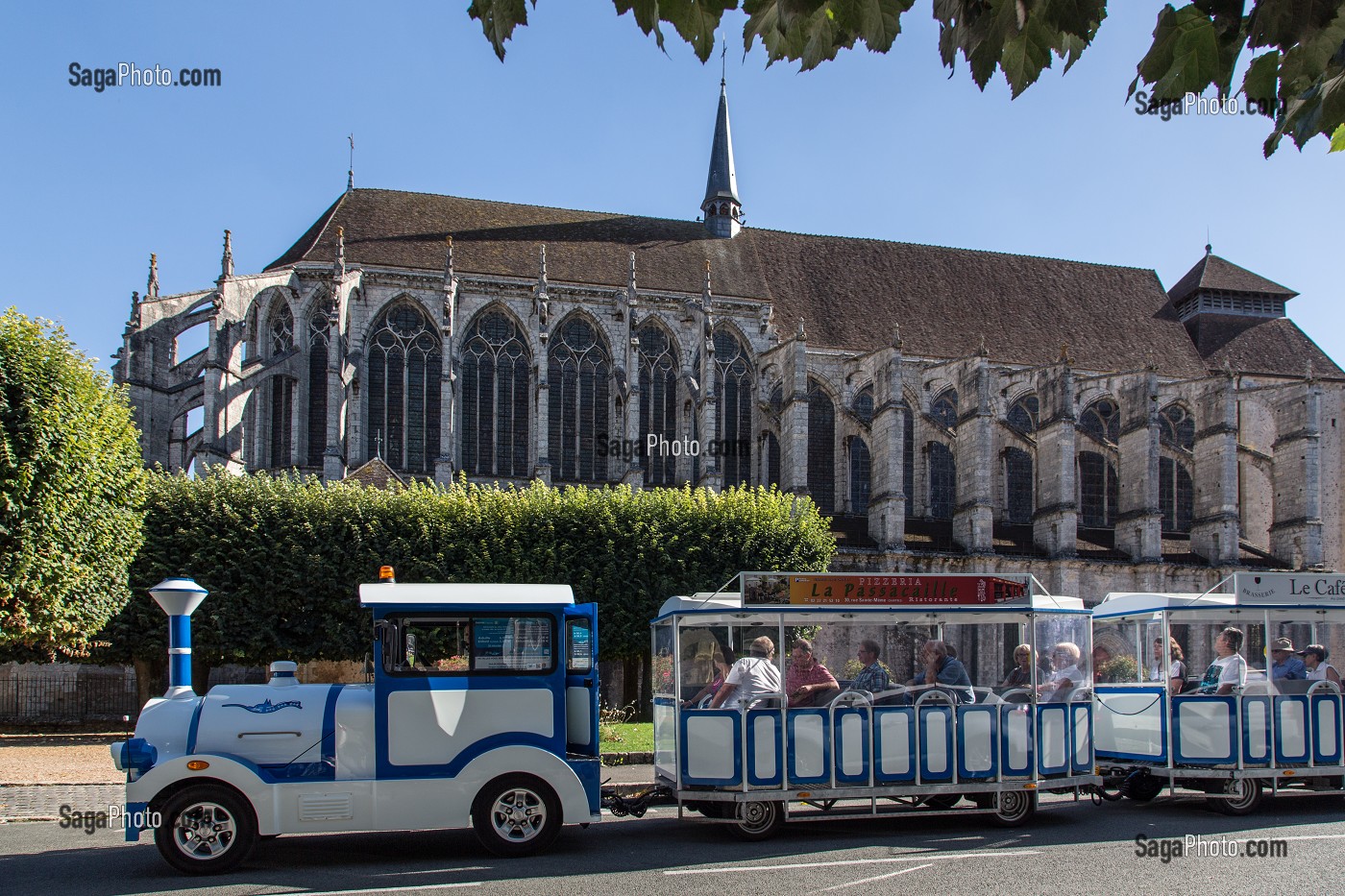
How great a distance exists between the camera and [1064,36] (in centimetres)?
388

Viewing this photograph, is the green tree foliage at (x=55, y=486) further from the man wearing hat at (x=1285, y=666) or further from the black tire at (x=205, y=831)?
the man wearing hat at (x=1285, y=666)

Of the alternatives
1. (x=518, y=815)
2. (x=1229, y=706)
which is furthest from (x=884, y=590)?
(x=1229, y=706)

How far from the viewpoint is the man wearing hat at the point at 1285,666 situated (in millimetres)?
12703

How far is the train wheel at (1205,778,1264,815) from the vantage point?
12.2 metres

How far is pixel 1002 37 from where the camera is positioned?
3533 millimetres

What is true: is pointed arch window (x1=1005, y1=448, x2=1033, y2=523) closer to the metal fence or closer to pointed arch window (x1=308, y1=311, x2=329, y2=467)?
pointed arch window (x1=308, y1=311, x2=329, y2=467)

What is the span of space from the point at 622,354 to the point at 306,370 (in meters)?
9.21

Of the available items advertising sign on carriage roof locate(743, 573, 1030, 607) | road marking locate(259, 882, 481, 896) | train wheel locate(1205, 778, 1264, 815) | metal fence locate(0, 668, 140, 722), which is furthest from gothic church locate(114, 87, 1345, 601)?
road marking locate(259, 882, 481, 896)

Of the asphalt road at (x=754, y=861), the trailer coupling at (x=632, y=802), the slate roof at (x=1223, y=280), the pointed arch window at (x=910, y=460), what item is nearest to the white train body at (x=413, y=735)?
the asphalt road at (x=754, y=861)

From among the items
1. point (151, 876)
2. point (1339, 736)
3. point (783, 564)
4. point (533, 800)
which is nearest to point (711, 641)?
point (533, 800)

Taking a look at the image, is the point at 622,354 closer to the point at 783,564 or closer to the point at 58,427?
the point at 783,564

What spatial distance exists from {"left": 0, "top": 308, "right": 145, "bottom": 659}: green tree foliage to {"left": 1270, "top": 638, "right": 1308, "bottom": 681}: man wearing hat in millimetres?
16395

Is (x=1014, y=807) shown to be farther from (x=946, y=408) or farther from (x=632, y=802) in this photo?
(x=946, y=408)

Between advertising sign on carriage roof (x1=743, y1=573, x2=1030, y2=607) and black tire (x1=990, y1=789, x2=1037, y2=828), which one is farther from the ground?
advertising sign on carriage roof (x1=743, y1=573, x2=1030, y2=607)
